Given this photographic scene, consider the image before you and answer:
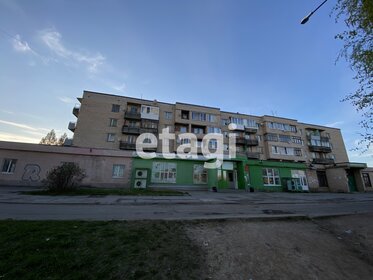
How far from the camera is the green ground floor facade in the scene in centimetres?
2311

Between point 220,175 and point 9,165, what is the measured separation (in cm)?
2455

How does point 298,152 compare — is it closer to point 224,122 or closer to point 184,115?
point 224,122

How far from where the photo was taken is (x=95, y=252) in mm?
3844

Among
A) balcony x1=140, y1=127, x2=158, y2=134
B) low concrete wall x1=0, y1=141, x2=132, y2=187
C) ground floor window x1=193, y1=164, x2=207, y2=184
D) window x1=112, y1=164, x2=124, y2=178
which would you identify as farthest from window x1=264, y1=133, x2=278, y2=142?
window x1=112, y1=164, x2=124, y2=178

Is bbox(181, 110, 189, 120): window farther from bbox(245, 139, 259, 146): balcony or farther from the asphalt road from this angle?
the asphalt road

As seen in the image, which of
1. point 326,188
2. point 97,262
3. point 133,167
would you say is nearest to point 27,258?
point 97,262

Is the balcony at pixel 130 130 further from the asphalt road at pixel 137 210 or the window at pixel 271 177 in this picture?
the asphalt road at pixel 137 210

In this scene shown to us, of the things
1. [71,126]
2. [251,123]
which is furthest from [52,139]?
[251,123]

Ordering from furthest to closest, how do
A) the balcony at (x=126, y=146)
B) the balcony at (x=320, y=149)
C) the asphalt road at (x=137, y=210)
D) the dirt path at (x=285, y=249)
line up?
the balcony at (x=320, y=149), the balcony at (x=126, y=146), the asphalt road at (x=137, y=210), the dirt path at (x=285, y=249)

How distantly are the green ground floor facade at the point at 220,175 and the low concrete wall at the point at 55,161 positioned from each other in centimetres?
227

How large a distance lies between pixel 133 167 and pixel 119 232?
18632mm

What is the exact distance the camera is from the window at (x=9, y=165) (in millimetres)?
19953

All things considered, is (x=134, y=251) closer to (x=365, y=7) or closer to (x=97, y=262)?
(x=97, y=262)

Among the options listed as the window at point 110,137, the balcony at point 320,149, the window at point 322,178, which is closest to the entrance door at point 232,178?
the window at point 322,178
